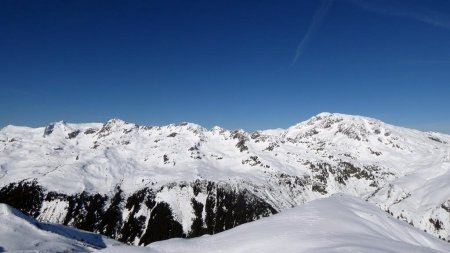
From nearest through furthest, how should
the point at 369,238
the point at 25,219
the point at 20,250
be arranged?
the point at 369,238
the point at 20,250
the point at 25,219

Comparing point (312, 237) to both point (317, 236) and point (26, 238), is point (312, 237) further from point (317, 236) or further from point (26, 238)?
point (26, 238)

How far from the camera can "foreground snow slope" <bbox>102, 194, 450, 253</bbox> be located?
2167 cm

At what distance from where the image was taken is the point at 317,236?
23.7 m

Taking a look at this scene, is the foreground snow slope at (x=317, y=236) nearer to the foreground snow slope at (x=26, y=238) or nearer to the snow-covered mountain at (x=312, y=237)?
the snow-covered mountain at (x=312, y=237)

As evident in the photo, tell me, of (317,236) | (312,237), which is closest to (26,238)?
(312,237)

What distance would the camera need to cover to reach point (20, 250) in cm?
3553

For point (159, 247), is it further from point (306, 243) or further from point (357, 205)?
point (357, 205)

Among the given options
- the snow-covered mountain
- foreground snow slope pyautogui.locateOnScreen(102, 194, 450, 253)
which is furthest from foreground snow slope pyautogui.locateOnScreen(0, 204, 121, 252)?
foreground snow slope pyautogui.locateOnScreen(102, 194, 450, 253)

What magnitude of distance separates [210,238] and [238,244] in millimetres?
4179

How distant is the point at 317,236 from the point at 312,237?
432 millimetres

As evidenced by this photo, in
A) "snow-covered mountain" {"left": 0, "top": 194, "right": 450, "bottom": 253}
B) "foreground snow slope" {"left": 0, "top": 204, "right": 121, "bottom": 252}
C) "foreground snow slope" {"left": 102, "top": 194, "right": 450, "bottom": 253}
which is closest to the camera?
"foreground snow slope" {"left": 102, "top": 194, "right": 450, "bottom": 253}

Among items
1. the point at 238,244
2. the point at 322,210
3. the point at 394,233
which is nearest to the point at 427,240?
the point at 394,233

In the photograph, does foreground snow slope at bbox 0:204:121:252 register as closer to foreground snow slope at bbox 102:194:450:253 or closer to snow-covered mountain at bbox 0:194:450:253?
snow-covered mountain at bbox 0:194:450:253

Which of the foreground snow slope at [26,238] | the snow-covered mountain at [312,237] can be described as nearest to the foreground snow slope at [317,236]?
the snow-covered mountain at [312,237]
